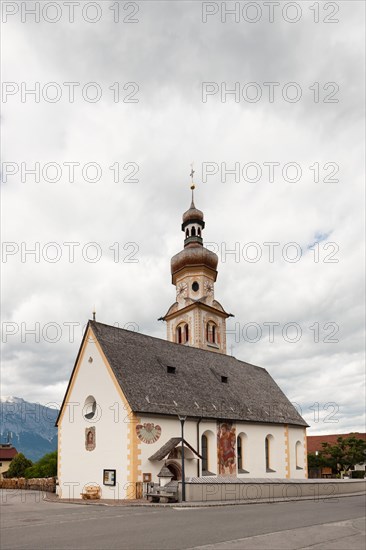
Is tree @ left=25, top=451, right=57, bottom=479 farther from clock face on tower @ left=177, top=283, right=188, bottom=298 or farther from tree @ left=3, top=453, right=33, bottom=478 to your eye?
clock face on tower @ left=177, top=283, right=188, bottom=298

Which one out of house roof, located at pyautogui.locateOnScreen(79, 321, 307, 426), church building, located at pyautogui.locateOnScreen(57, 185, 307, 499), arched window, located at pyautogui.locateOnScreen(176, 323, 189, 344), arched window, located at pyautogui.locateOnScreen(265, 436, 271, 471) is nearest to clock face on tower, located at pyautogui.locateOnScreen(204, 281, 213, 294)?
arched window, located at pyautogui.locateOnScreen(176, 323, 189, 344)

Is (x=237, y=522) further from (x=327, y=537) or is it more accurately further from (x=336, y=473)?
(x=336, y=473)

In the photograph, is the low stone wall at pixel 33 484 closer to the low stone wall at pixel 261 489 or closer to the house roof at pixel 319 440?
the low stone wall at pixel 261 489

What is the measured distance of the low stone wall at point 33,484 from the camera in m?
39.7

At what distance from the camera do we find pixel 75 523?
680 inches

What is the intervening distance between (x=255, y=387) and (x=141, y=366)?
47.9 feet

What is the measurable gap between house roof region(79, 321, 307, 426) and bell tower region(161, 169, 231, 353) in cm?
894

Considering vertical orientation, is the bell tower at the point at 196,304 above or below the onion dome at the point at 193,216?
below

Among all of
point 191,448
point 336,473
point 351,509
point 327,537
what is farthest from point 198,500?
point 336,473

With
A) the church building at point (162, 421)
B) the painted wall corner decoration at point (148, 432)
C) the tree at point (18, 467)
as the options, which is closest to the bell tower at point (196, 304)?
the church building at point (162, 421)

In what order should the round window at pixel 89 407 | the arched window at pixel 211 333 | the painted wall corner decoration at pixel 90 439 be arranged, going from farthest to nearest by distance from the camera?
1. the arched window at pixel 211 333
2. the round window at pixel 89 407
3. the painted wall corner decoration at pixel 90 439

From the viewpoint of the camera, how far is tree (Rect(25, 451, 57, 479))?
46.6 meters

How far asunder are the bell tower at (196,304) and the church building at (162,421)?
371 inches

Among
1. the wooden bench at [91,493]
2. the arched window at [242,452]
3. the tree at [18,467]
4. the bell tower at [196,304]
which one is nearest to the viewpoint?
the wooden bench at [91,493]
